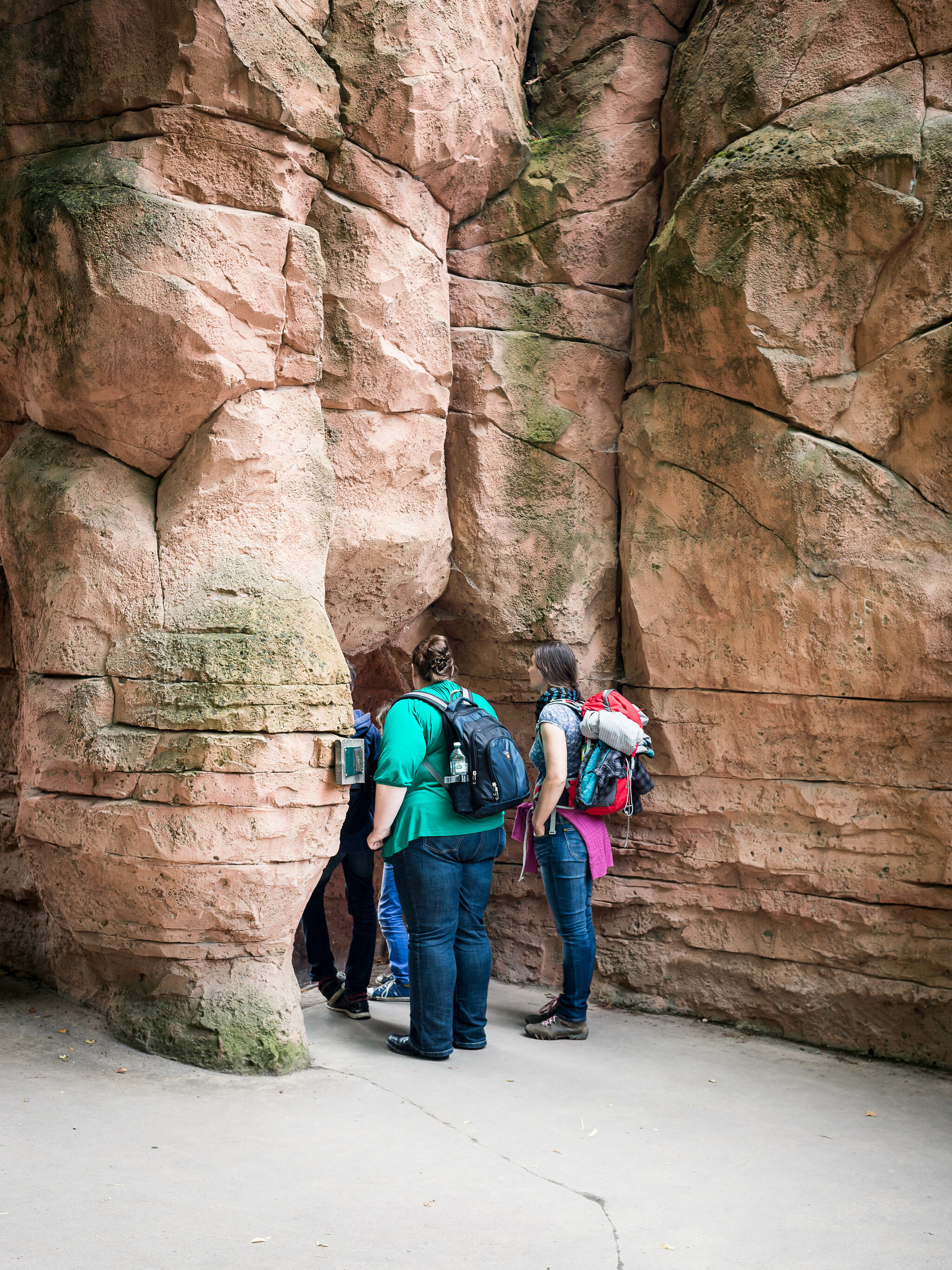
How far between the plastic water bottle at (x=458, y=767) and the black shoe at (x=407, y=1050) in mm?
1228

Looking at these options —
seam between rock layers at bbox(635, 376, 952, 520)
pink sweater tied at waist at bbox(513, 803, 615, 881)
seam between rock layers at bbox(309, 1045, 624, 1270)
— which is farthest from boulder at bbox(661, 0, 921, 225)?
seam between rock layers at bbox(309, 1045, 624, 1270)

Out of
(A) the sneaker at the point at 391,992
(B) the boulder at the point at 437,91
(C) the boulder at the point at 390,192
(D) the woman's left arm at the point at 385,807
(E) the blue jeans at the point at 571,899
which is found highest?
(B) the boulder at the point at 437,91

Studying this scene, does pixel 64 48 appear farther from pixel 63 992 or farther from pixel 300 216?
pixel 63 992

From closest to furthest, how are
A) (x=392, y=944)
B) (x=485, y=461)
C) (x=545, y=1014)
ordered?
1. (x=545, y=1014)
2. (x=392, y=944)
3. (x=485, y=461)

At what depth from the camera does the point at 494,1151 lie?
387 cm

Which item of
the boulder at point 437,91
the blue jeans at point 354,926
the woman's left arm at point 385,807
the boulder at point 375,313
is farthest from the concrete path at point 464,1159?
the boulder at point 437,91

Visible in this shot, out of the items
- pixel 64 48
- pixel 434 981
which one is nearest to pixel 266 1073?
pixel 434 981

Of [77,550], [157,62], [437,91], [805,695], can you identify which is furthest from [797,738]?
[157,62]

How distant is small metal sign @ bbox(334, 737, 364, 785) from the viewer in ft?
15.2

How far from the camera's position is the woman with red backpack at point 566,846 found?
5.24 m

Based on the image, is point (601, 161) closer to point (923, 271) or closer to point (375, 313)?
point (375, 313)

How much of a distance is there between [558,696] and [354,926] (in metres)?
1.60

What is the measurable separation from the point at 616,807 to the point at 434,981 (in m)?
1.27

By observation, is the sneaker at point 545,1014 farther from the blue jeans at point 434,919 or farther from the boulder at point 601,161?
the boulder at point 601,161
